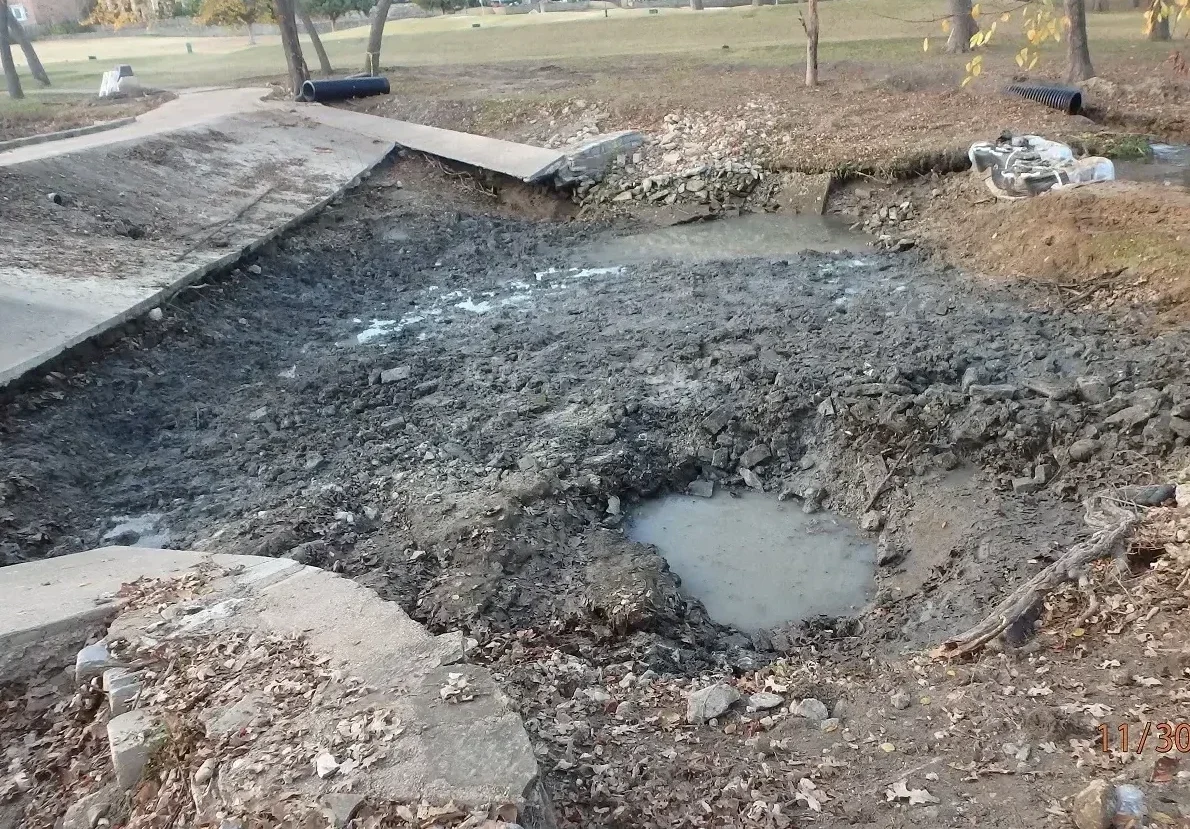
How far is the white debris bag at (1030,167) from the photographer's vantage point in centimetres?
956

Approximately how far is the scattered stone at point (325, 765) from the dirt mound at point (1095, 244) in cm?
718

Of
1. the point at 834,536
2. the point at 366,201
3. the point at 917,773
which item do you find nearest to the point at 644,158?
the point at 366,201

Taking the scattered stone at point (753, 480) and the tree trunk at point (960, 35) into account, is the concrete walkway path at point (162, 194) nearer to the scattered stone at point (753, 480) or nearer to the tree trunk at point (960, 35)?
the scattered stone at point (753, 480)

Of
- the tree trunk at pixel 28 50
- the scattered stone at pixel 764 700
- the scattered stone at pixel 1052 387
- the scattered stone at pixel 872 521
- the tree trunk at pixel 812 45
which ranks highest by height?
the tree trunk at pixel 28 50

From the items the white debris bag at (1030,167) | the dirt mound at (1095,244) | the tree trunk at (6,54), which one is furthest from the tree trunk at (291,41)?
the dirt mound at (1095,244)

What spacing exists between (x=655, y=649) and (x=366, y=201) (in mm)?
10493

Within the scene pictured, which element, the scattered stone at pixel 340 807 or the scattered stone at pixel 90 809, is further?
the scattered stone at pixel 90 809

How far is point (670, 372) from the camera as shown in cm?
738

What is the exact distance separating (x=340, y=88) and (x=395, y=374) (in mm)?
12715

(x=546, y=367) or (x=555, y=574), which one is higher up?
(x=546, y=367)

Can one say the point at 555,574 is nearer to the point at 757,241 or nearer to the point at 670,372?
the point at 670,372

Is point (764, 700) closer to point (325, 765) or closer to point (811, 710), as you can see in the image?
point (811, 710)

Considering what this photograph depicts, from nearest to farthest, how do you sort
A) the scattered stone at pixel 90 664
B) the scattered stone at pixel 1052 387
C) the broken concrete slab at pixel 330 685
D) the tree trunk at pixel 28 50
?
the broken concrete slab at pixel 330 685, the scattered stone at pixel 90 664, the scattered stone at pixel 1052 387, the tree trunk at pixel 28 50

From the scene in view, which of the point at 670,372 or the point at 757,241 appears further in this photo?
the point at 757,241
